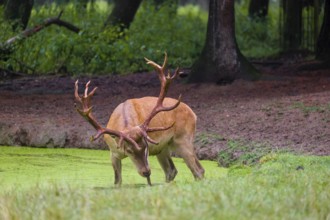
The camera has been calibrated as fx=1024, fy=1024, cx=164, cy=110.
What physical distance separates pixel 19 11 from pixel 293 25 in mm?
7123

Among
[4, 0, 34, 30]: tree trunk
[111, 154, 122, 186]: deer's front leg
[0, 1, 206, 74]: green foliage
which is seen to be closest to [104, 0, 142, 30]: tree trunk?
[0, 1, 206, 74]: green foliage

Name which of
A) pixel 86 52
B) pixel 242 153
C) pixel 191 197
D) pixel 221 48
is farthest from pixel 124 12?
pixel 191 197

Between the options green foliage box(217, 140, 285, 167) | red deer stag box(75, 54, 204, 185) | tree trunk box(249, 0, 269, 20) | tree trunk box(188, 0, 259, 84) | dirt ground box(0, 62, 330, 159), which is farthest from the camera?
tree trunk box(249, 0, 269, 20)

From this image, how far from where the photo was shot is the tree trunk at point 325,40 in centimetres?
1992

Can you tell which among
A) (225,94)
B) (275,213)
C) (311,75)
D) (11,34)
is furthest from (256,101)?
(275,213)

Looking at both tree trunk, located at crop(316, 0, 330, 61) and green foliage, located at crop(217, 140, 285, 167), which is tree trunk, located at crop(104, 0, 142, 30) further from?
green foliage, located at crop(217, 140, 285, 167)

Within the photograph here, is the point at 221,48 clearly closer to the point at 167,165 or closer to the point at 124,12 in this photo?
the point at 167,165

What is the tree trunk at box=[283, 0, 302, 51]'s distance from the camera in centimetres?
2536

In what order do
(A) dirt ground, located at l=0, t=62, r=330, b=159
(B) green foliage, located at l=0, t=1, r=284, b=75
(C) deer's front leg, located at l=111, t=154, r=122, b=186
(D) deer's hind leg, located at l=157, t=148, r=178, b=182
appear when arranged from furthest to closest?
(B) green foliage, located at l=0, t=1, r=284, b=75 < (A) dirt ground, located at l=0, t=62, r=330, b=159 < (D) deer's hind leg, located at l=157, t=148, r=178, b=182 < (C) deer's front leg, located at l=111, t=154, r=122, b=186

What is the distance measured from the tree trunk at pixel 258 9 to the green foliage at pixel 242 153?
1976 centimetres

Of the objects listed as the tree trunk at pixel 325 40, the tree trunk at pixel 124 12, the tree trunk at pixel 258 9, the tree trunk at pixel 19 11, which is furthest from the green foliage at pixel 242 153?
the tree trunk at pixel 258 9

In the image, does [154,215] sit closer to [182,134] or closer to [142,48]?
[182,134]

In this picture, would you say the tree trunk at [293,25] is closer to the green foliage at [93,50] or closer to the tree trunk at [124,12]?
the green foliage at [93,50]

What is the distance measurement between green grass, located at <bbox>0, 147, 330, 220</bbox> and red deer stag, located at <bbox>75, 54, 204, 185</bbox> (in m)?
0.37
